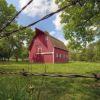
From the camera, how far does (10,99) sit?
7.66ft

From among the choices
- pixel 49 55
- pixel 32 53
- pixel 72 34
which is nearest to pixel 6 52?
pixel 32 53

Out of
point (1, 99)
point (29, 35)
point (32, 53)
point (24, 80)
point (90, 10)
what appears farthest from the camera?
point (29, 35)

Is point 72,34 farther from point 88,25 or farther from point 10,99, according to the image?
point 10,99

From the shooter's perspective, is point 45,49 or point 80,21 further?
point 45,49

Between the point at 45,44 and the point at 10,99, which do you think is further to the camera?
the point at 45,44

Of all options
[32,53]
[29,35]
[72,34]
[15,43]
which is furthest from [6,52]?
[72,34]

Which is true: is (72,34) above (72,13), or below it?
below

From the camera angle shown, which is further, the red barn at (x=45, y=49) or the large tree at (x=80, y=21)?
the red barn at (x=45, y=49)

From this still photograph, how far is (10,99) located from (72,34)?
2281 centimetres

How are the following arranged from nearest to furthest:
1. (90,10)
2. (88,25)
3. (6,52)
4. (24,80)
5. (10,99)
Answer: (10,99) < (24,80) < (90,10) < (88,25) < (6,52)

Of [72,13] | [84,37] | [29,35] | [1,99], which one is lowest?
[1,99]

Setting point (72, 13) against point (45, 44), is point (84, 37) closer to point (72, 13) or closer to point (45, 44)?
point (72, 13)

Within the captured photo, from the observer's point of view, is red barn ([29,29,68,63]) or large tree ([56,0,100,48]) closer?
large tree ([56,0,100,48])

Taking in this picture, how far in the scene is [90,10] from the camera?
21984 millimetres
